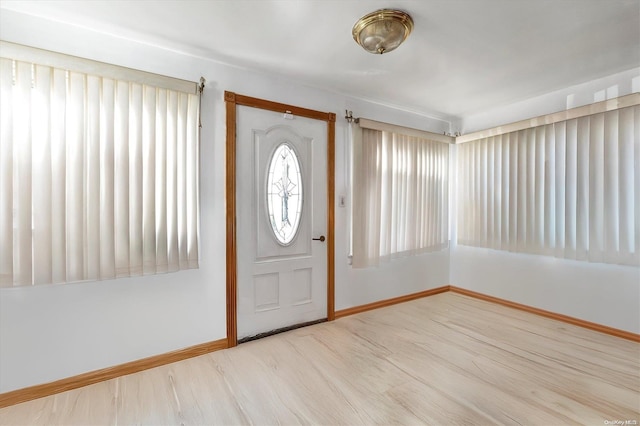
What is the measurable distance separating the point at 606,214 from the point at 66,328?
476 cm

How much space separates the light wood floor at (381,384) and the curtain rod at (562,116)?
222 centimetres

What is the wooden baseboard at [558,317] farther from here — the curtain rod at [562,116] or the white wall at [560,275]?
the curtain rod at [562,116]

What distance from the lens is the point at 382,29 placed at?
1912mm

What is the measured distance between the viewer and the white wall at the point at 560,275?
2.76 m

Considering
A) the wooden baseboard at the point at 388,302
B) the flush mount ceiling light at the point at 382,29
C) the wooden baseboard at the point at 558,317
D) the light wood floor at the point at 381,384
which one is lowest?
the light wood floor at the point at 381,384

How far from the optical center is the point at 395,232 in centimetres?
364

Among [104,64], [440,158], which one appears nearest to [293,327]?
[104,64]

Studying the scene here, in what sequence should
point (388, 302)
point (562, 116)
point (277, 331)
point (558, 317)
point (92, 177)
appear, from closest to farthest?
point (92, 177), point (277, 331), point (562, 116), point (558, 317), point (388, 302)

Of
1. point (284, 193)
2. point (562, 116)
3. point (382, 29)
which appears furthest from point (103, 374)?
point (562, 116)

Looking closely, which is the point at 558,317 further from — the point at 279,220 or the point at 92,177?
the point at 92,177

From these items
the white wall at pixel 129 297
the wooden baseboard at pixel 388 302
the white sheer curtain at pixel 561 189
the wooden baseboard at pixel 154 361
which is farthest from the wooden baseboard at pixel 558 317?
the white wall at pixel 129 297

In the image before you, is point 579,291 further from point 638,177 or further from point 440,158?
point 440,158

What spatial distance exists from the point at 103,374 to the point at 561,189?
4581 mm

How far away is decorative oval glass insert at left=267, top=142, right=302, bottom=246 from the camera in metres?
2.82
